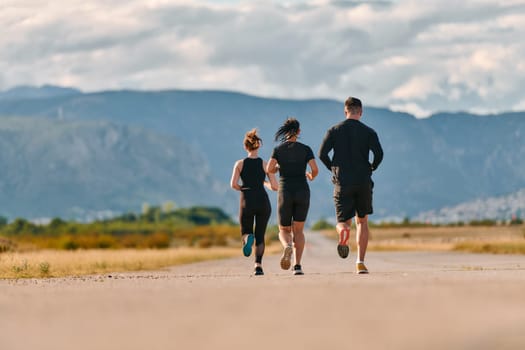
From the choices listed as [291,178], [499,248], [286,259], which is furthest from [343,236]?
[499,248]

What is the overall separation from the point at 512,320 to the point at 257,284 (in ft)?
18.3

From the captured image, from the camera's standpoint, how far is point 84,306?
35.6 feet

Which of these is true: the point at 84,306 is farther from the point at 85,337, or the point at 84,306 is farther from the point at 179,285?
the point at 179,285

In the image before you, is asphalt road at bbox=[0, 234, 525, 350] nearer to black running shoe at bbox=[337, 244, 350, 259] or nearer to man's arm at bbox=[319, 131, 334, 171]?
black running shoe at bbox=[337, 244, 350, 259]

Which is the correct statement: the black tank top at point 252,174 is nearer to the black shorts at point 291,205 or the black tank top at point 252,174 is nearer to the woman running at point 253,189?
the woman running at point 253,189

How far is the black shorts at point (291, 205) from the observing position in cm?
1752

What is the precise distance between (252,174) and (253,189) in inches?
8.8

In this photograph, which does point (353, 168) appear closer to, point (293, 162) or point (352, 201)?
point (352, 201)

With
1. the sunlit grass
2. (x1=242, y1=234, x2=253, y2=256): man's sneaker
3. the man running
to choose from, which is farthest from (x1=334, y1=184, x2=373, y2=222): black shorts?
the sunlit grass

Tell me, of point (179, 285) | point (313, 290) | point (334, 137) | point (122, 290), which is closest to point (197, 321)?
point (313, 290)

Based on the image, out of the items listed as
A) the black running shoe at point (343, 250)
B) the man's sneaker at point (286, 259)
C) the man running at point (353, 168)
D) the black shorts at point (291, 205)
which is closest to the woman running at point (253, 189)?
the black shorts at point (291, 205)

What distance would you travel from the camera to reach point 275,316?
369 inches

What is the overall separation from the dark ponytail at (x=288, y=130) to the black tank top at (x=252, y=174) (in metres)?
0.52

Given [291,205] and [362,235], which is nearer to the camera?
[362,235]
